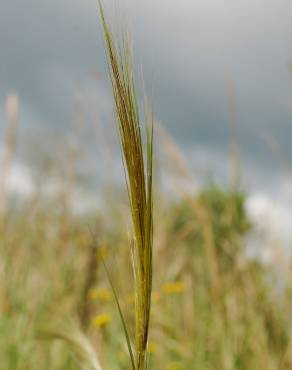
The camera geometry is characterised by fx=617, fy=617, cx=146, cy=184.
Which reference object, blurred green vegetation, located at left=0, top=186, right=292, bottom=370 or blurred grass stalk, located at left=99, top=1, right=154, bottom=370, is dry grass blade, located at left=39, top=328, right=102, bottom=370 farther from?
blurred green vegetation, located at left=0, top=186, right=292, bottom=370

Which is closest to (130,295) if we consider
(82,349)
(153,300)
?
(153,300)

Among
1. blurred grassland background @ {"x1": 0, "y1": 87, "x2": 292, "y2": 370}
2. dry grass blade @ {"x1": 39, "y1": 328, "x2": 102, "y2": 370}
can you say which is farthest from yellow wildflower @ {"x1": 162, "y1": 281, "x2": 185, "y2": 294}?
dry grass blade @ {"x1": 39, "y1": 328, "x2": 102, "y2": 370}

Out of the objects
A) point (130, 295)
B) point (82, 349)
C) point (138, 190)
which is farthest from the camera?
point (130, 295)

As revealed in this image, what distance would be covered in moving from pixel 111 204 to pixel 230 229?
1.64ft

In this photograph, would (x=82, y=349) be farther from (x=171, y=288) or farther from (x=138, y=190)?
(x=171, y=288)

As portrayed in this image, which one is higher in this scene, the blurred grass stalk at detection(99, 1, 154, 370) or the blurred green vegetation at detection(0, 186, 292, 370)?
the blurred grass stalk at detection(99, 1, 154, 370)

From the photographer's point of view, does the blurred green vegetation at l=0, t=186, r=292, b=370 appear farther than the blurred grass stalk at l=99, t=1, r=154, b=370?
Yes

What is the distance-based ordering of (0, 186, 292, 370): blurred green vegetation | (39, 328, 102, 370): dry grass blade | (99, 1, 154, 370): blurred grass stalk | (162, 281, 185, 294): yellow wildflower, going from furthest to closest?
(162, 281, 185, 294): yellow wildflower < (0, 186, 292, 370): blurred green vegetation < (39, 328, 102, 370): dry grass blade < (99, 1, 154, 370): blurred grass stalk

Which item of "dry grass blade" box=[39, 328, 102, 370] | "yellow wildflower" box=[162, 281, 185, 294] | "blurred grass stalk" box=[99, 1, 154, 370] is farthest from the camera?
"yellow wildflower" box=[162, 281, 185, 294]

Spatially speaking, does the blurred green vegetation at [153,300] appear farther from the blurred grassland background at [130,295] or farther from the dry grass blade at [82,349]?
the dry grass blade at [82,349]

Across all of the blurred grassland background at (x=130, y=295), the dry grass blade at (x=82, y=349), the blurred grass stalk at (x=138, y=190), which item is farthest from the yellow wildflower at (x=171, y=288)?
the blurred grass stalk at (x=138, y=190)

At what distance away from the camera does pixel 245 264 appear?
2.32m

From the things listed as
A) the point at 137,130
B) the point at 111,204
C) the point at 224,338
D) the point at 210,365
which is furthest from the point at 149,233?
the point at 111,204

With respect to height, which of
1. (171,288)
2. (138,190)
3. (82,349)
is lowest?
(171,288)
